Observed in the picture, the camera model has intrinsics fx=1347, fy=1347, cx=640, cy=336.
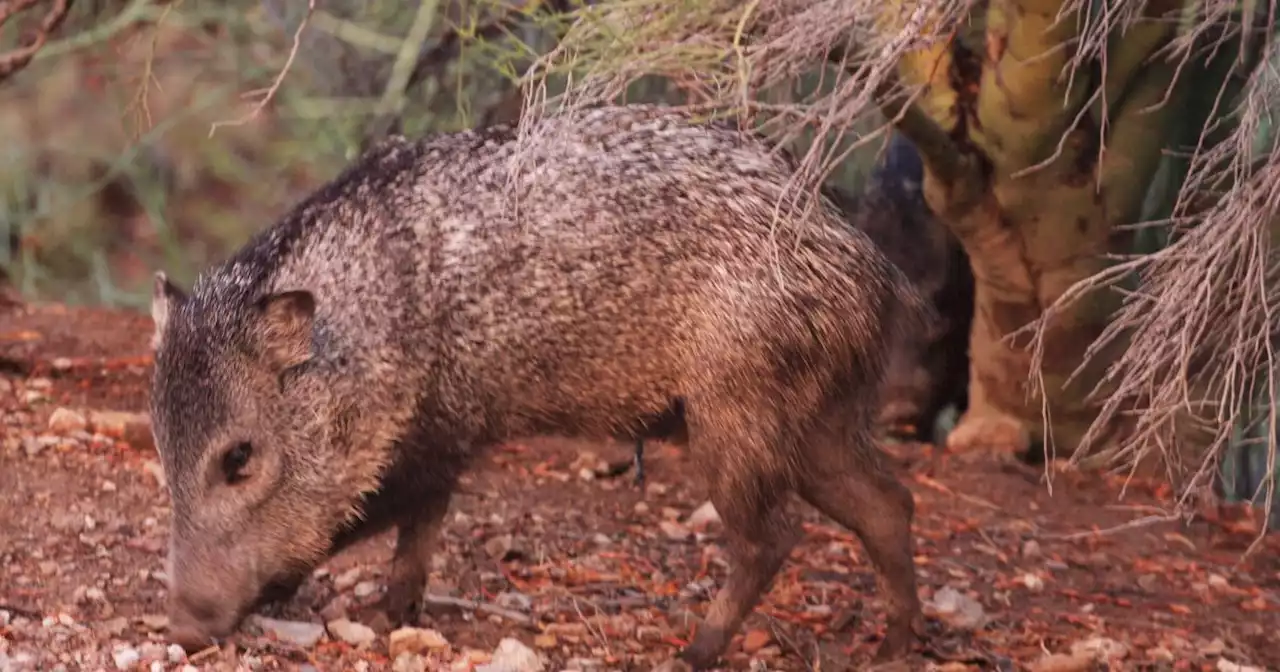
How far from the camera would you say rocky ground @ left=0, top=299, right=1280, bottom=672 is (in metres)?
2.87

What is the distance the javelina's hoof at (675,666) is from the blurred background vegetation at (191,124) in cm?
266

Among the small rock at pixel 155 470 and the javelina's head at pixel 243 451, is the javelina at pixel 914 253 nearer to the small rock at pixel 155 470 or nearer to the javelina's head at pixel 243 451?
the small rock at pixel 155 470

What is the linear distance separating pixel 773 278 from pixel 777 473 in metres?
0.43

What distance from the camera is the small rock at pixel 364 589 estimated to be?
3312mm

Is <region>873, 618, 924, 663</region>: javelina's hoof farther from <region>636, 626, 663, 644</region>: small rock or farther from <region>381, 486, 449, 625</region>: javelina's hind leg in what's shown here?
<region>381, 486, 449, 625</region>: javelina's hind leg

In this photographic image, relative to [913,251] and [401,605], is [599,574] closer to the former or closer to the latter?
[401,605]

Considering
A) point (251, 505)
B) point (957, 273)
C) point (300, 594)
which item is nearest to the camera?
point (251, 505)

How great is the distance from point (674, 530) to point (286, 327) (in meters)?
1.57

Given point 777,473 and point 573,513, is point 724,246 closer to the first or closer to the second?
point 777,473

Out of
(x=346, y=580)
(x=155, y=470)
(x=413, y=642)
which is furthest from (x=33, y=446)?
→ (x=413, y=642)

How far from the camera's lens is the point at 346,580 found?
3.38 meters

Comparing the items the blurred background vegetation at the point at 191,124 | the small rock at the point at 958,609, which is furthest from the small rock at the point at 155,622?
the blurred background vegetation at the point at 191,124

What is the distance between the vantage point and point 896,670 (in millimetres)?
3010

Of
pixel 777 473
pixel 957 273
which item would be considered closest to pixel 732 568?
pixel 777 473
